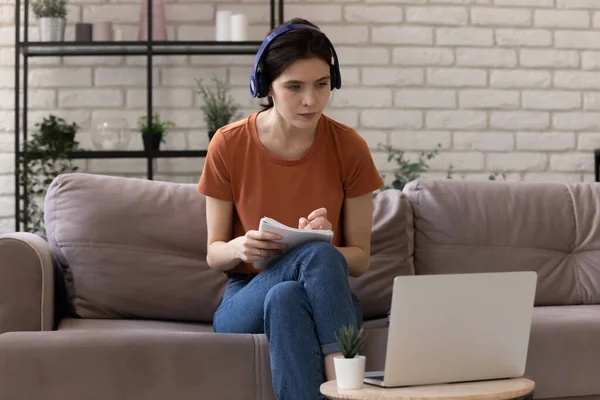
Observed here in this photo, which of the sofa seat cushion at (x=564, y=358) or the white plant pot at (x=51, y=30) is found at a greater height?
the white plant pot at (x=51, y=30)

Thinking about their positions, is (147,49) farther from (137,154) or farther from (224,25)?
(137,154)

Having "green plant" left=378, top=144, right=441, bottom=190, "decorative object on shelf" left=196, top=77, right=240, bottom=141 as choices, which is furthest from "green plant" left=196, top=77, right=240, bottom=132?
"green plant" left=378, top=144, right=441, bottom=190

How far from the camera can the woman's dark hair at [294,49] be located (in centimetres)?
216

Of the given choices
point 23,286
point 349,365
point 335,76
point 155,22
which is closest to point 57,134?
point 155,22

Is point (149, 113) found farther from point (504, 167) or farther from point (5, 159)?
point (504, 167)

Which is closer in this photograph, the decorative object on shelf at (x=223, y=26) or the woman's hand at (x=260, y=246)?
the woman's hand at (x=260, y=246)

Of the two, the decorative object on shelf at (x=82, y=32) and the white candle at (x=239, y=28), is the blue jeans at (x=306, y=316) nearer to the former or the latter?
the white candle at (x=239, y=28)

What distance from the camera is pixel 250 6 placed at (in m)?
4.05

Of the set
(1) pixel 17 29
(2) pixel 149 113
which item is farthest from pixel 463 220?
(1) pixel 17 29

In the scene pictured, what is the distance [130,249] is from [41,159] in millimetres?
1445

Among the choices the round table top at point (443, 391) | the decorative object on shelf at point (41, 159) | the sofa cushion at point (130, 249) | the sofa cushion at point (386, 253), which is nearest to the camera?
the round table top at point (443, 391)

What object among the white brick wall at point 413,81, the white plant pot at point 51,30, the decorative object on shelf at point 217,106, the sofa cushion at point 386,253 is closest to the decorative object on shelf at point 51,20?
the white plant pot at point 51,30

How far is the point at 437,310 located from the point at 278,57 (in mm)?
799

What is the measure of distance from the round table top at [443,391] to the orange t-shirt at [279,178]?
0.66 m
